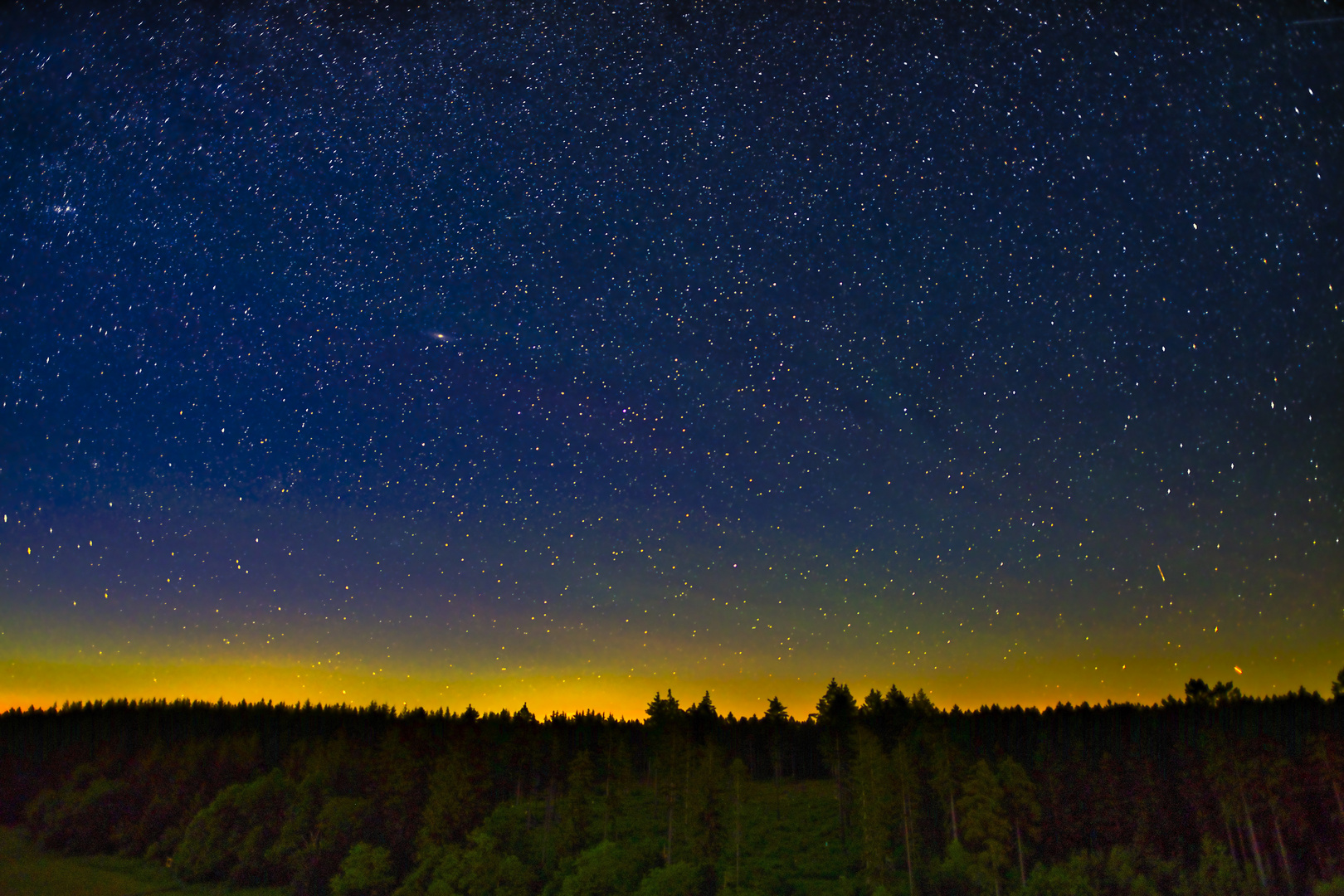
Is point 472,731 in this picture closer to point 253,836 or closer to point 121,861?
point 253,836

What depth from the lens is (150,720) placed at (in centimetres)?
12988

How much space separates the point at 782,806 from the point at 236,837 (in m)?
56.6

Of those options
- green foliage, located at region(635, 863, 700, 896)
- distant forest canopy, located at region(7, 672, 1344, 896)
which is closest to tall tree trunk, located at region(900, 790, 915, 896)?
distant forest canopy, located at region(7, 672, 1344, 896)

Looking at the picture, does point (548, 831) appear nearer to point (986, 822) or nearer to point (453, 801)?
point (453, 801)

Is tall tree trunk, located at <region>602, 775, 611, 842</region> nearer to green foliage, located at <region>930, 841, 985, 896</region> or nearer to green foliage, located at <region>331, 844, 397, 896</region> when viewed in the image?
green foliage, located at <region>331, 844, 397, 896</region>

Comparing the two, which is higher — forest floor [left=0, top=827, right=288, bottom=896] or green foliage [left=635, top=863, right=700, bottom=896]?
green foliage [left=635, top=863, right=700, bottom=896]

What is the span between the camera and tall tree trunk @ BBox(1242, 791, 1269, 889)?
188ft

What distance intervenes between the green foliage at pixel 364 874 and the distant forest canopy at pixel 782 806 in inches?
8.2

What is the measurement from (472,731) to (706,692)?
29.3 meters

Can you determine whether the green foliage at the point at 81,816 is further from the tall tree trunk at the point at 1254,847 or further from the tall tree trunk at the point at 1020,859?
the tall tree trunk at the point at 1254,847

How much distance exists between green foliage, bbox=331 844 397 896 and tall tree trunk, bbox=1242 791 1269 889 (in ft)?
221

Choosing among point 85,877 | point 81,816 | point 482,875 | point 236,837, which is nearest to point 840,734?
point 482,875

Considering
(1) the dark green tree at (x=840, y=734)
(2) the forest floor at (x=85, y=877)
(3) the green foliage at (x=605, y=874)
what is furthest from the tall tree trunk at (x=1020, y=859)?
(2) the forest floor at (x=85, y=877)

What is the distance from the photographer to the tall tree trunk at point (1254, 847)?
188ft
